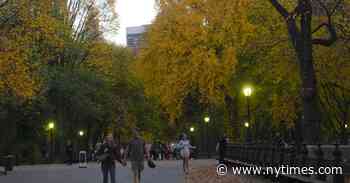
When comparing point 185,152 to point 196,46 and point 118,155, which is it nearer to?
point 118,155

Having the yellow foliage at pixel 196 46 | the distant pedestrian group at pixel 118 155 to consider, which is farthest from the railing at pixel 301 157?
the yellow foliage at pixel 196 46

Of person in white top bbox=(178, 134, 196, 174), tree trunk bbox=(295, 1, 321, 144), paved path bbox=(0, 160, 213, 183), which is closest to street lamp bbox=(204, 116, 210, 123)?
paved path bbox=(0, 160, 213, 183)

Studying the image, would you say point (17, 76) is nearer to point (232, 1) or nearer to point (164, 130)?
point (232, 1)

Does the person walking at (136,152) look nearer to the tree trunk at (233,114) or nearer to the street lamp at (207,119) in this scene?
the tree trunk at (233,114)

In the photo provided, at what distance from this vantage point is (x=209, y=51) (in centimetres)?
4294

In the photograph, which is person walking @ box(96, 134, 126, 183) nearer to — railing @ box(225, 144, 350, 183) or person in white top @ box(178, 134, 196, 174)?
railing @ box(225, 144, 350, 183)

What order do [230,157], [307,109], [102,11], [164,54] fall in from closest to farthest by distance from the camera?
[307,109] < [230,157] < [164,54] < [102,11]

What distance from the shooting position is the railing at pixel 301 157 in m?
14.2

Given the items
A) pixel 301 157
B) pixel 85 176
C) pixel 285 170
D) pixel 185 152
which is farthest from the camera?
pixel 185 152

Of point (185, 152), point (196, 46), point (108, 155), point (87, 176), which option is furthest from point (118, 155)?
point (196, 46)

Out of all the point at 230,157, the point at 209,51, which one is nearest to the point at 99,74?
the point at 209,51

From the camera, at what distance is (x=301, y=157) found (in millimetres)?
17031

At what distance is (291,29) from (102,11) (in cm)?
3141

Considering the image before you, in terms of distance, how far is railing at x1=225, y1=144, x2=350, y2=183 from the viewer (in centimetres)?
1424
